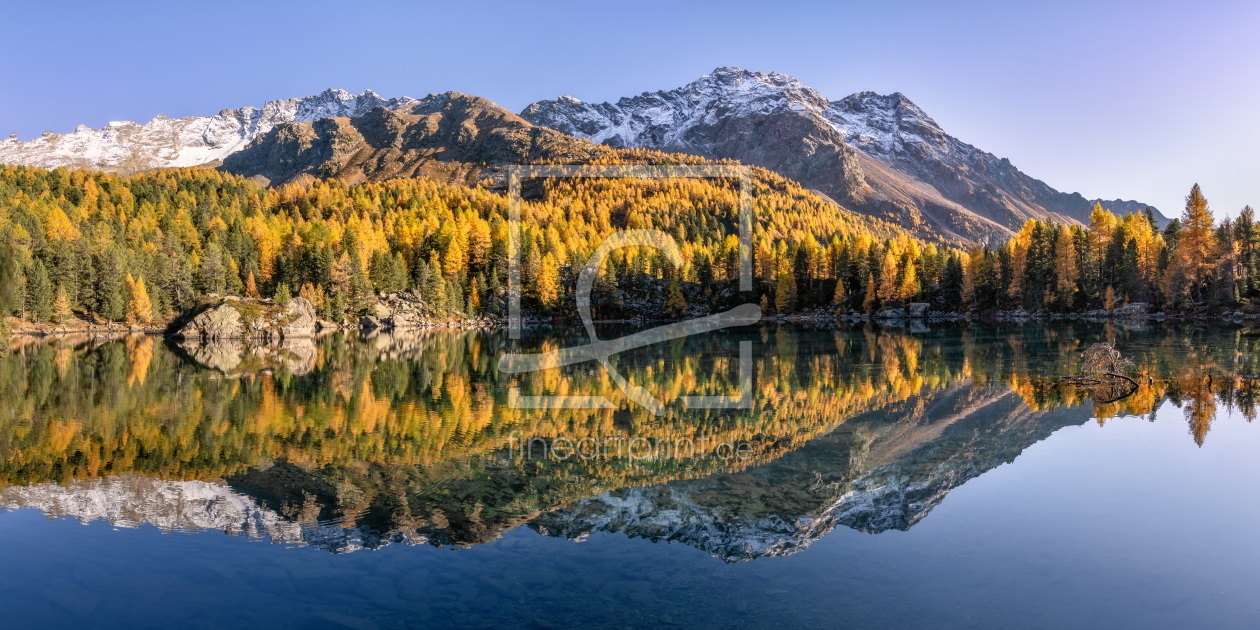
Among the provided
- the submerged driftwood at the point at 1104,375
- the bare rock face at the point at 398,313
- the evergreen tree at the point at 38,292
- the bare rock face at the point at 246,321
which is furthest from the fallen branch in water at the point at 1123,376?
the evergreen tree at the point at 38,292

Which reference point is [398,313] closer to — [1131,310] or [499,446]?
[499,446]

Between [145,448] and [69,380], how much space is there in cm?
2325

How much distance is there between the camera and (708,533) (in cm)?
1388

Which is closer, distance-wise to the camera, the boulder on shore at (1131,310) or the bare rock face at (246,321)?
the bare rock face at (246,321)

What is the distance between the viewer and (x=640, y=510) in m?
15.4

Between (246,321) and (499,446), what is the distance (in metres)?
74.5

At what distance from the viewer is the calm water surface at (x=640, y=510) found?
10648 mm

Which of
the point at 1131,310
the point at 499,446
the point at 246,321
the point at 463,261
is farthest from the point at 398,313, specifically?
the point at 1131,310

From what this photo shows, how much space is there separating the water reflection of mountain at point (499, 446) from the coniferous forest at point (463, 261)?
53.6 metres

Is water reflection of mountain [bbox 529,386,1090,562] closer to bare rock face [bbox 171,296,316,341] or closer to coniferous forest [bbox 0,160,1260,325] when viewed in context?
bare rock face [bbox 171,296,316,341]

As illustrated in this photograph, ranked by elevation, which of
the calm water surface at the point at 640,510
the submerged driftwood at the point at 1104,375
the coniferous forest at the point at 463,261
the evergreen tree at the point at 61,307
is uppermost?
the coniferous forest at the point at 463,261

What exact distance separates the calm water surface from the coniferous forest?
7102 centimetres

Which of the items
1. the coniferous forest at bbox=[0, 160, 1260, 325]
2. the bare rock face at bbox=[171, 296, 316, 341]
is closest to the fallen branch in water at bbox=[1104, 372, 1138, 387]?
the coniferous forest at bbox=[0, 160, 1260, 325]

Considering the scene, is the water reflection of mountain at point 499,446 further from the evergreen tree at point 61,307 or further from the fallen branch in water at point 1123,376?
the evergreen tree at point 61,307
